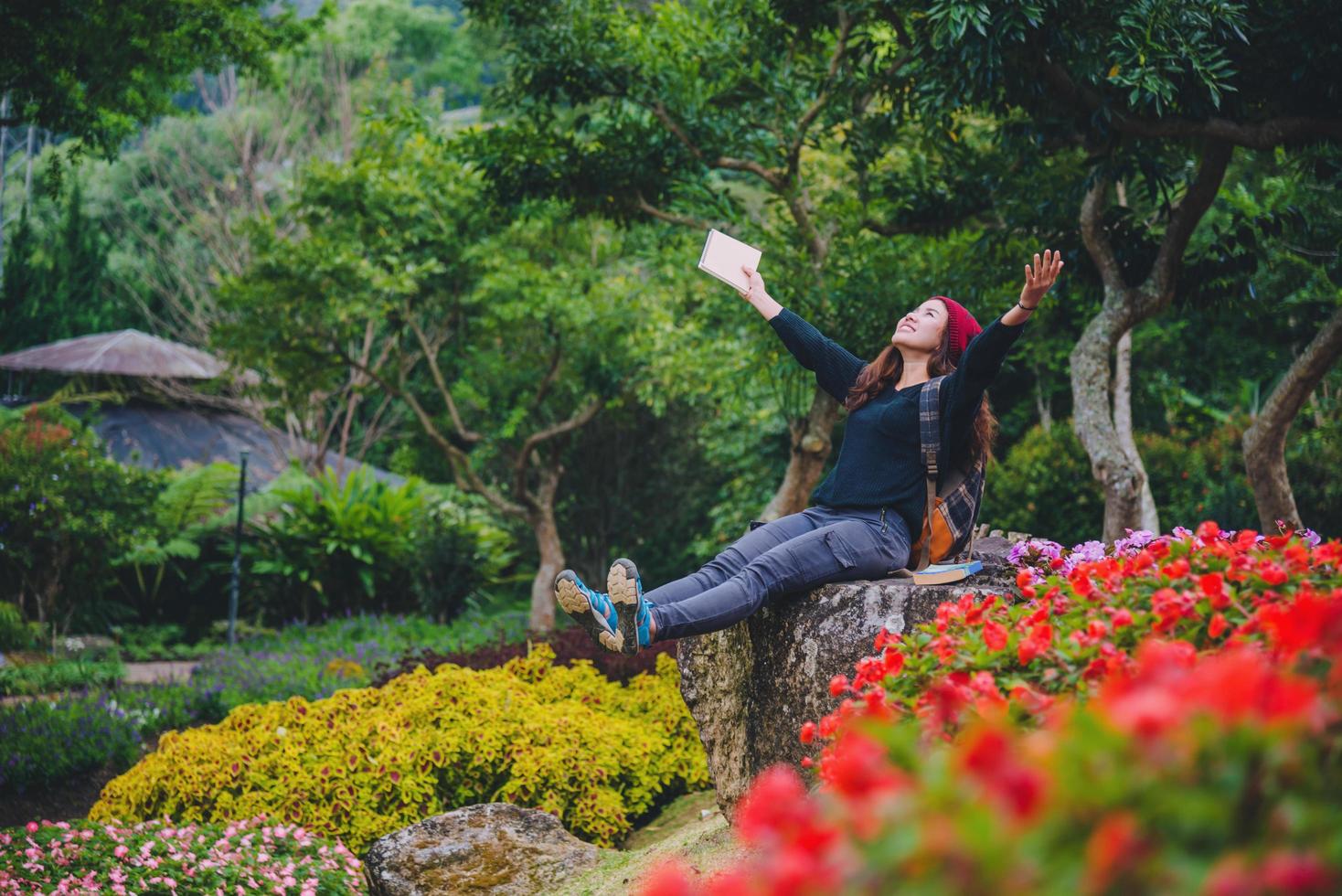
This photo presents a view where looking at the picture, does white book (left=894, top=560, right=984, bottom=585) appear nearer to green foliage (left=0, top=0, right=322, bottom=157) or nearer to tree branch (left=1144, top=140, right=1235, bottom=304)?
tree branch (left=1144, top=140, right=1235, bottom=304)

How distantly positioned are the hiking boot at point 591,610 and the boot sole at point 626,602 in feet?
0.07

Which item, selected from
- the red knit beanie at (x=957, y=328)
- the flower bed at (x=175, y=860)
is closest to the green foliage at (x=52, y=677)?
the flower bed at (x=175, y=860)

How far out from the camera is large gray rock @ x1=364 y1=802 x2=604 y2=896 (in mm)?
4020

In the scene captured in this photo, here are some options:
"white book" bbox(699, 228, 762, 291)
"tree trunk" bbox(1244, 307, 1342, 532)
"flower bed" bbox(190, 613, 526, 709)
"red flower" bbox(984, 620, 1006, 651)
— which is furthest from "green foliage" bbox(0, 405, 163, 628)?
"red flower" bbox(984, 620, 1006, 651)

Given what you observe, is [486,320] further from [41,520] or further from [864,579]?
[864,579]

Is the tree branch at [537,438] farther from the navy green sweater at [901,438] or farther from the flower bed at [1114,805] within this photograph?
the flower bed at [1114,805]

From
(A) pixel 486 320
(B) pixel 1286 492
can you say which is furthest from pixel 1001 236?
(A) pixel 486 320

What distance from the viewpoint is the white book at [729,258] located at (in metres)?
4.42

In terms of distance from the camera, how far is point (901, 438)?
4043 millimetres

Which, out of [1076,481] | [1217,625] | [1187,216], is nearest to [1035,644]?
[1217,625]

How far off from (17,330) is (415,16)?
1503cm

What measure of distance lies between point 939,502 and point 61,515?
34.0ft

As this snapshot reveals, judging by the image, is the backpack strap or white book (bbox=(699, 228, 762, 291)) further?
white book (bbox=(699, 228, 762, 291))

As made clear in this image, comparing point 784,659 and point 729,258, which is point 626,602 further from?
point 729,258
